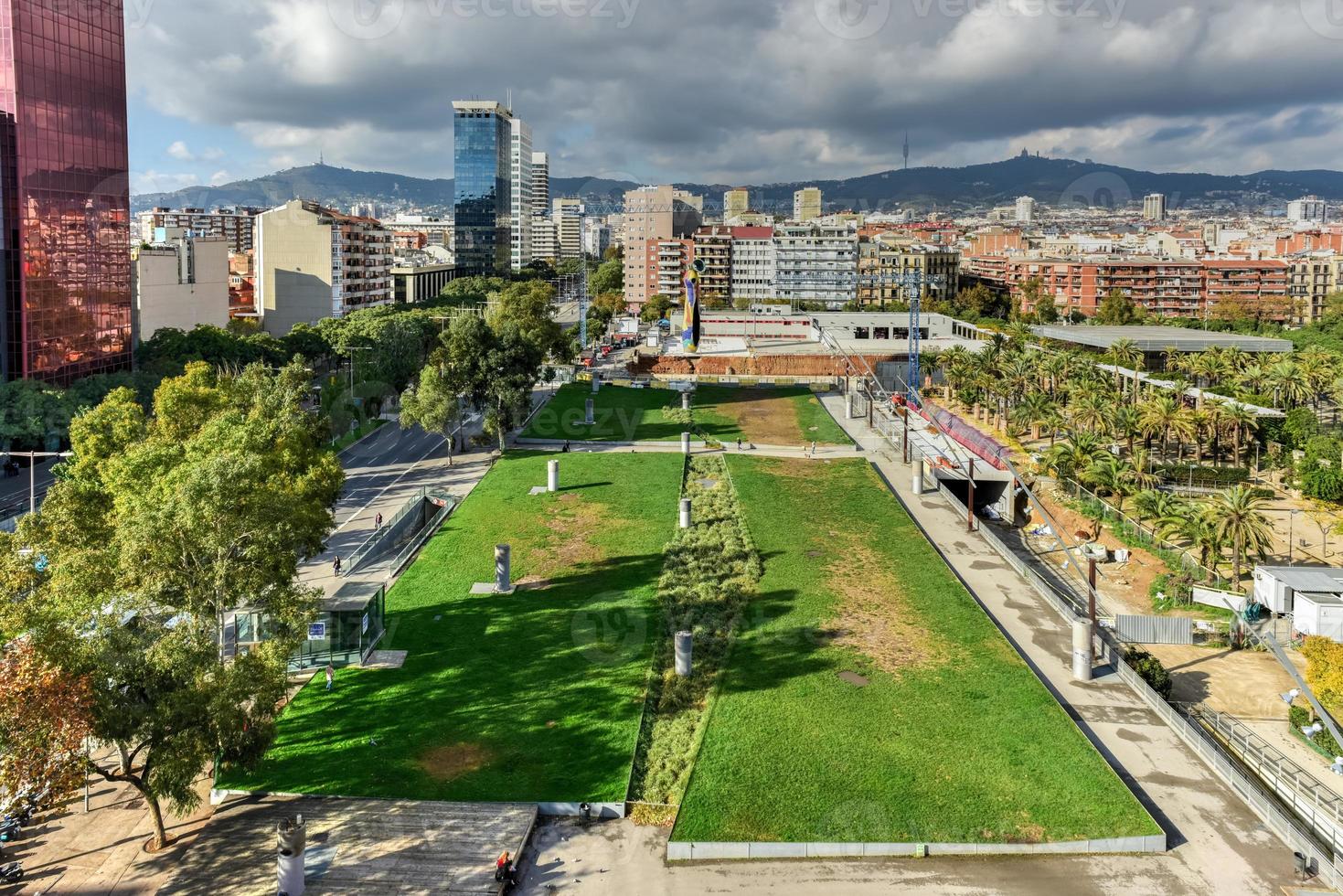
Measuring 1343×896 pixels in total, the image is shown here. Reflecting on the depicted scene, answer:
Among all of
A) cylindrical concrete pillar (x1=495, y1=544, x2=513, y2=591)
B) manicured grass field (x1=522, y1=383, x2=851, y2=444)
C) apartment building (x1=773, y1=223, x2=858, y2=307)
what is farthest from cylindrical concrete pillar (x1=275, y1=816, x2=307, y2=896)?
apartment building (x1=773, y1=223, x2=858, y2=307)

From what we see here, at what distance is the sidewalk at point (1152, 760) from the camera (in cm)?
1842

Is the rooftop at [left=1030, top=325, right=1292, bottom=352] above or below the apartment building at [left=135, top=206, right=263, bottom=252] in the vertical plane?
below

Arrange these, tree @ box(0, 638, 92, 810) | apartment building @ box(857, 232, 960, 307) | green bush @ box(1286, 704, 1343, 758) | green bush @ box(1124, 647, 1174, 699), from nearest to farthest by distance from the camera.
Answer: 1. tree @ box(0, 638, 92, 810)
2. green bush @ box(1286, 704, 1343, 758)
3. green bush @ box(1124, 647, 1174, 699)
4. apartment building @ box(857, 232, 960, 307)

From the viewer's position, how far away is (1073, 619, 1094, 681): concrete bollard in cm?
2620

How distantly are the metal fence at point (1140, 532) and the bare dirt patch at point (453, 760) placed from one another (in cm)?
2824

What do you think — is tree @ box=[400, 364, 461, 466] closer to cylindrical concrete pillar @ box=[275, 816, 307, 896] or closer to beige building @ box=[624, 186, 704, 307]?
cylindrical concrete pillar @ box=[275, 816, 307, 896]

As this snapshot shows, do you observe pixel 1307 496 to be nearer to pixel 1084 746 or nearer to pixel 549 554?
pixel 1084 746

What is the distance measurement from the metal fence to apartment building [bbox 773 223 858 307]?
3800 inches

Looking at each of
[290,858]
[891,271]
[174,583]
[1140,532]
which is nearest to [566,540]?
[174,583]

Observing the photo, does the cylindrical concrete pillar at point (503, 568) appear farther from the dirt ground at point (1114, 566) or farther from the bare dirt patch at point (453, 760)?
the dirt ground at point (1114, 566)

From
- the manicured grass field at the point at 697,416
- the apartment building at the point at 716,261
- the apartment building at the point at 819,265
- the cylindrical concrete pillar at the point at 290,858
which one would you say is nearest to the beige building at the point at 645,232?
the apartment building at the point at 716,261

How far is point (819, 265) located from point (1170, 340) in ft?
215

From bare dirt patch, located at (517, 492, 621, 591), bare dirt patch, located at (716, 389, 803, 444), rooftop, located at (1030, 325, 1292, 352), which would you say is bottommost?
bare dirt patch, located at (517, 492, 621, 591)

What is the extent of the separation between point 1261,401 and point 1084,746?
4694cm
